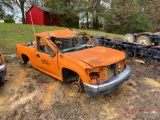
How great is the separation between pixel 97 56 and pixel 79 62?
23.5 inches

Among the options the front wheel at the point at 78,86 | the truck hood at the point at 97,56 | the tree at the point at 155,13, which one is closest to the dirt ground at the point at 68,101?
the front wheel at the point at 78,86

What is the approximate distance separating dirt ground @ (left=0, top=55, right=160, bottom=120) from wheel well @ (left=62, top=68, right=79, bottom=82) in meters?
0.27

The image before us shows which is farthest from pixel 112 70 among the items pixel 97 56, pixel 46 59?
pixel 46 59

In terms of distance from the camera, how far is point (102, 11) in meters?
30.0

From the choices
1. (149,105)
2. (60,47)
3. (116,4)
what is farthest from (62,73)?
(116,4)

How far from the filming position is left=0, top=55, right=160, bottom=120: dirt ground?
13.1ft

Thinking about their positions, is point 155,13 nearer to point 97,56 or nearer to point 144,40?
point 144,40

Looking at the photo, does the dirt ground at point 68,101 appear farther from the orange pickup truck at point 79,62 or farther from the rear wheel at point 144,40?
the rear wheel at point 144,40

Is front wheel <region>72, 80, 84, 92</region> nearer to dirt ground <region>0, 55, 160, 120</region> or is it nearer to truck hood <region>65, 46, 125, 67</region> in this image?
dirt ground <region>0, 55, 160, 120</region>

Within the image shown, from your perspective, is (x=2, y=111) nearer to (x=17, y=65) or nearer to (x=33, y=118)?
(x=33, y=118)

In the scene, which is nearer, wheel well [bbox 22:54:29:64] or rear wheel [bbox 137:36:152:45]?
wheel well [bbox 22:54:29:64]

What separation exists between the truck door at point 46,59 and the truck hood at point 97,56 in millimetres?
600

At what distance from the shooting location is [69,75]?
5164mm

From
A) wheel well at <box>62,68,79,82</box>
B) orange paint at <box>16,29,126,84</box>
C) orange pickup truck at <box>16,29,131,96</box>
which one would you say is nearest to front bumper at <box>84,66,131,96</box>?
orange pickup truck at <box>16,29,131,96</box>
